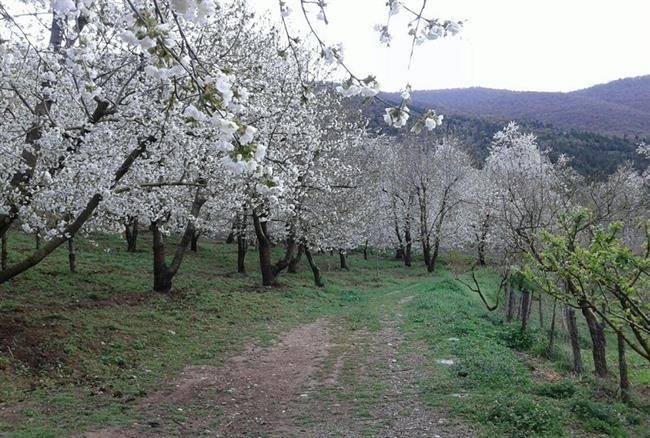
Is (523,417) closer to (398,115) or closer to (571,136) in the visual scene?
(398,115)

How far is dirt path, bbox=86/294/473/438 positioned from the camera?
6422mm

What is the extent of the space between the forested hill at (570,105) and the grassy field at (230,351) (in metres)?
97.4

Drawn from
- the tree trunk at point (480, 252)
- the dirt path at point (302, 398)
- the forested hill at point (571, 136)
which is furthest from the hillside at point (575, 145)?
the dirt path at point (302, 398)

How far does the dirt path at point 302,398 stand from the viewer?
21.1ft

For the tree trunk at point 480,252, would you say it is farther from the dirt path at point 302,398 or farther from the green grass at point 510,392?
the dirt path at point 302,398

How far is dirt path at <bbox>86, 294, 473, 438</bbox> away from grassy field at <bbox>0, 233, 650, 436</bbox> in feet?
0.28

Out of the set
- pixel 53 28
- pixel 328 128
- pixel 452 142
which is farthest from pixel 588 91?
pixel 53 28

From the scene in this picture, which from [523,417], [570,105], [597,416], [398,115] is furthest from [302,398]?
[570,105]

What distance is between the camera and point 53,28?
8898mm

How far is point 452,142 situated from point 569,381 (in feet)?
101

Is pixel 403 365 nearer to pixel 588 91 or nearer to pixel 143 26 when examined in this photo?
pixel 143 26

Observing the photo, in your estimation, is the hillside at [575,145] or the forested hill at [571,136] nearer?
the forested hill at [571,136]

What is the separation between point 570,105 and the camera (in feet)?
483

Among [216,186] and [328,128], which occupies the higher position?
[328,128]
